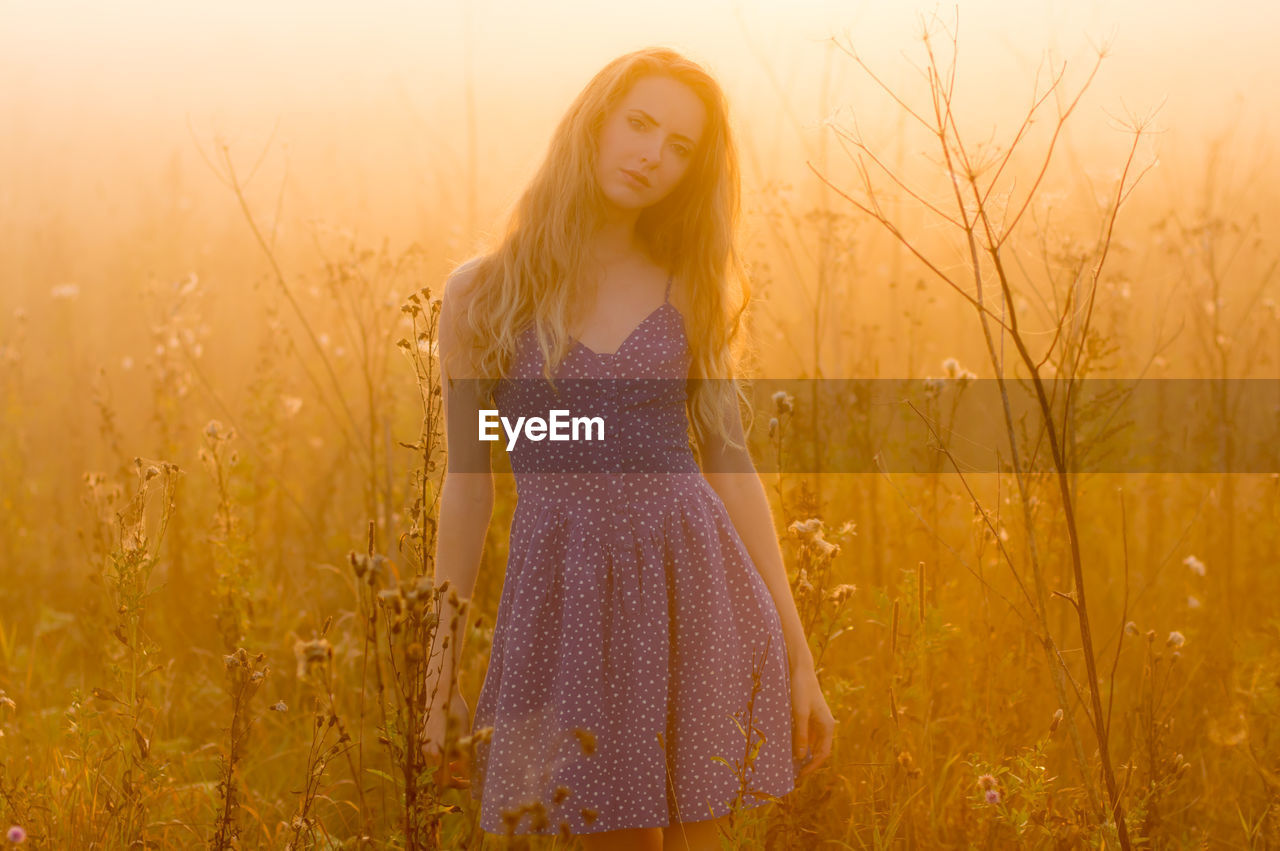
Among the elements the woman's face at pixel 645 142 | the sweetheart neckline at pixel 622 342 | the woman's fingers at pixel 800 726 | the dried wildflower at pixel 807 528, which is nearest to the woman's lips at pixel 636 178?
the woman's face at pixel 645 142

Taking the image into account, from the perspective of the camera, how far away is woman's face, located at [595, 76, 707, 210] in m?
2.00

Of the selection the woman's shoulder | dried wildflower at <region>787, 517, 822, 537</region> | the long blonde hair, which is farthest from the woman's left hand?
the woman's shoulder

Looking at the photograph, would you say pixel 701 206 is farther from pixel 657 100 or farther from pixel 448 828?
pixel 448 828

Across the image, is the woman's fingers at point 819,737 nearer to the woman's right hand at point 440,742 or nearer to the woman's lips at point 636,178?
the woman's right hand at point 440,742

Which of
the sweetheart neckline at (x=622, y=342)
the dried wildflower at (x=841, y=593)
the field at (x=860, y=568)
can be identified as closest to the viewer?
the field at (x=860, y=568)

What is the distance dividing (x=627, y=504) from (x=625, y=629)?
0.23 metres

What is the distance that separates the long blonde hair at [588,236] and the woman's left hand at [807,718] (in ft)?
1.60

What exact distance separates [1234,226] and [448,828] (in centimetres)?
321

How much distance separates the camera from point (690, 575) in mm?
1901

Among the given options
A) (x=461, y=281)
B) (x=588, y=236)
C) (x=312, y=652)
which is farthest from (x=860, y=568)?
(x=312, y=652)

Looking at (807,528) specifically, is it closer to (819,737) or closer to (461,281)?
(819,737)

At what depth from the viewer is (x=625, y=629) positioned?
6.02 ft

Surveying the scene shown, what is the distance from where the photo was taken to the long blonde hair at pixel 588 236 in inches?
78.3

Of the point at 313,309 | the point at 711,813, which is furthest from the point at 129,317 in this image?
the point at 711,813
